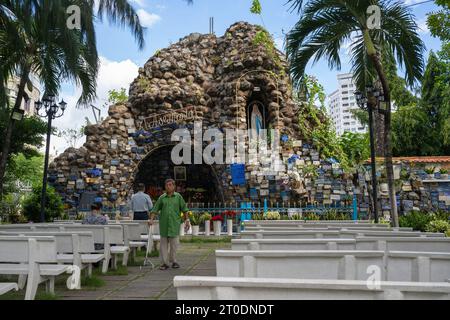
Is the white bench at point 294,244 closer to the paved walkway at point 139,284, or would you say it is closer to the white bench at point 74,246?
the paved walkway at point 139,284

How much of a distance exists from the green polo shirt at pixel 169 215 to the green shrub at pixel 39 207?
34.4 feet

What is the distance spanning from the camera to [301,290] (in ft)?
6.91

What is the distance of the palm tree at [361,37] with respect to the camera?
10055 mm

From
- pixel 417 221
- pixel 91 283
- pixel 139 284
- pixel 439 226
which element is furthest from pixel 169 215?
pixel 417 221

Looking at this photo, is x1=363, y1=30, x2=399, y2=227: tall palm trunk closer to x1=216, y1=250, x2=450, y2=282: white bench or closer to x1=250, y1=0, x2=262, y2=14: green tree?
x1=216, y1=250, x2=450, y2=282: white bench

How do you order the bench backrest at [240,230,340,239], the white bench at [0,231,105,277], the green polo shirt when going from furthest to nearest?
1. the green polo shirt
2. the white bench at [0,231,105,277]
3. the bench backrest at [240,230,340,239]

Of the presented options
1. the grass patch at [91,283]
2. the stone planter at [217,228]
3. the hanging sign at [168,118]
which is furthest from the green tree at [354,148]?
the grass patch at [91,283]

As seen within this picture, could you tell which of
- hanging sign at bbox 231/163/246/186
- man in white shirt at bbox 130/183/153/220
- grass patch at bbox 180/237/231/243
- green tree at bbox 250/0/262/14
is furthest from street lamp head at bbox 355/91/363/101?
green tree at bbox 250/0/262/14

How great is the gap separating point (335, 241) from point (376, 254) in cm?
97

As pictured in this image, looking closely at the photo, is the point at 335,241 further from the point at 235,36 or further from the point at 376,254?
the point at 235,36

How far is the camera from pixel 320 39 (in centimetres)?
1057

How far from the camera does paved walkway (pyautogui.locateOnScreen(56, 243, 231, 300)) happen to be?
4.85 m

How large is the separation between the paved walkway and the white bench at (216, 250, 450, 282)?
1882 mm

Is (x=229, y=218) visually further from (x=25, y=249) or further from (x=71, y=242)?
(x=25, y=249)
